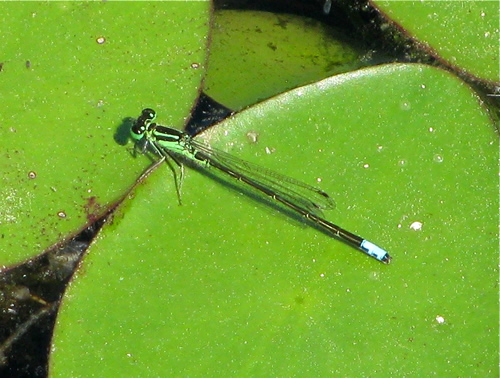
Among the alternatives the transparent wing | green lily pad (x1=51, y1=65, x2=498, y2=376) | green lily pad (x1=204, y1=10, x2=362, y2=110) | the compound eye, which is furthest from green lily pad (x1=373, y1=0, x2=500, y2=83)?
the compound eye

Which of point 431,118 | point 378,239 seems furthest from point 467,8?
point 378,239

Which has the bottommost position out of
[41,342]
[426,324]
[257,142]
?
[41,342]

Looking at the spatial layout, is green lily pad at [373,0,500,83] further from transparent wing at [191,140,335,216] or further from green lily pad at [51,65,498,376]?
transparent wing at [191,140,335,216]

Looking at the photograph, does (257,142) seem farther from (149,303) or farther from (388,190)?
(149,303)

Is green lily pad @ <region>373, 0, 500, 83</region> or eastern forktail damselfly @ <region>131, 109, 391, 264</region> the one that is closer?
eastern forktail damselfly @ <region>131, 109, 391, 264</region>

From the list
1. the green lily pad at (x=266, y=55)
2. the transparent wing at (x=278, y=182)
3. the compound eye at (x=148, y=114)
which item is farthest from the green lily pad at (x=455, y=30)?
the compound eye at (x=148, y=114)

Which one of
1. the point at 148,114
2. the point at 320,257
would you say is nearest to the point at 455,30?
the point at 320,257
